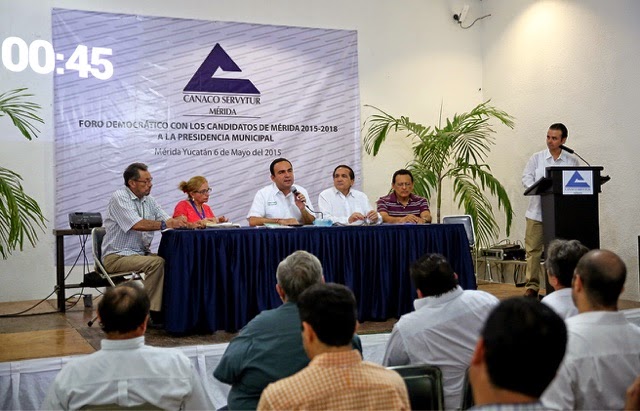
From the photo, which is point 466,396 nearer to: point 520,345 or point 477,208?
point 520,345

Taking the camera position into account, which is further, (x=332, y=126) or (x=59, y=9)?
(x=332, y=126)

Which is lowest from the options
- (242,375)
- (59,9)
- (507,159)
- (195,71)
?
(242,375)

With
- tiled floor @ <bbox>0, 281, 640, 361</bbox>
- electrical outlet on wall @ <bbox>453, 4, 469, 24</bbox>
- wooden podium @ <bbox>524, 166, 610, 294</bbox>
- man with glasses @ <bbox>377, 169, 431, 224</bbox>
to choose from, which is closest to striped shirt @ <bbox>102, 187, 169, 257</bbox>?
tiled floor @ <bbox>0, 281, 640, 361</bbox>

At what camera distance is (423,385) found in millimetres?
2158

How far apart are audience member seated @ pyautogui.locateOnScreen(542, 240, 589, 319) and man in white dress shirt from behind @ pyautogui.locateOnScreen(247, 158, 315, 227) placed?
9.43 ft

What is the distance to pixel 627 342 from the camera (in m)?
2.08

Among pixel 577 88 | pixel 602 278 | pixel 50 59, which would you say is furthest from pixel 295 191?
pixel 602 278

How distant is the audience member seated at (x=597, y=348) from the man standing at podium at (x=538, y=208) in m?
3.72

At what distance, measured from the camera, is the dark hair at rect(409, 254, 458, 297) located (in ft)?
8.73

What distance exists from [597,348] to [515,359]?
37.5 inches

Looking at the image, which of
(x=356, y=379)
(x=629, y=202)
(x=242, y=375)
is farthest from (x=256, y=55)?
(x=356, y=379)

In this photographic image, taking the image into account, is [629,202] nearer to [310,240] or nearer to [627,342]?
[310,240]

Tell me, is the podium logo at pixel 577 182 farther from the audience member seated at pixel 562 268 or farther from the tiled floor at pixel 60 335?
the audience member seated at pixel 562 268

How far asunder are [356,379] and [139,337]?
86cm
